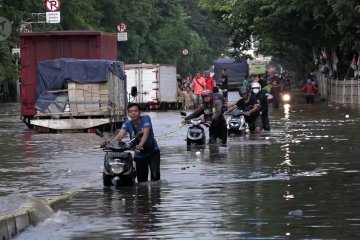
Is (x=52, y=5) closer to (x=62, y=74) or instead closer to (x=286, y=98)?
(x=286, y=98)

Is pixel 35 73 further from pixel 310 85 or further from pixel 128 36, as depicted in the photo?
pixel 128 36

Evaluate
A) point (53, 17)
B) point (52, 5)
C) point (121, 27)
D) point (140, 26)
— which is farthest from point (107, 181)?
point (140, 26)

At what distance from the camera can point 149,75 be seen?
184 ft

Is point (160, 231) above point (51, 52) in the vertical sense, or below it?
below

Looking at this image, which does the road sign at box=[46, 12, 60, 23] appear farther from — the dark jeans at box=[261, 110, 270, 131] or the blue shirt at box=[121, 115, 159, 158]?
the blue shirt at box=[121, 115, 159, 158]

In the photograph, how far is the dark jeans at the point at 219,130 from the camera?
26.1 meters

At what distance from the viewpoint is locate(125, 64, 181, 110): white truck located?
2195 inches

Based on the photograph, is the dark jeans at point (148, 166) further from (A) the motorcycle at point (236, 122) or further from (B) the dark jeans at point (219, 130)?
(A) the motorcycle at point (236, 122)

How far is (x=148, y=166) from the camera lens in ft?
59.6

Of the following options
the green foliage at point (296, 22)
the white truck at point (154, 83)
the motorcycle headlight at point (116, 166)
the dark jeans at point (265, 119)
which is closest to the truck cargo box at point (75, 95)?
the dark jeans at point (265, 119)

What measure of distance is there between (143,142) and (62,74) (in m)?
19.3

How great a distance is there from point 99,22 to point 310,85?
29.2 m

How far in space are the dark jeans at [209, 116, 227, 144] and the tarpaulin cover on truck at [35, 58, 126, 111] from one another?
10.0m

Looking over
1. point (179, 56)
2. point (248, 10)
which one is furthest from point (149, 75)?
point (179, 56)
